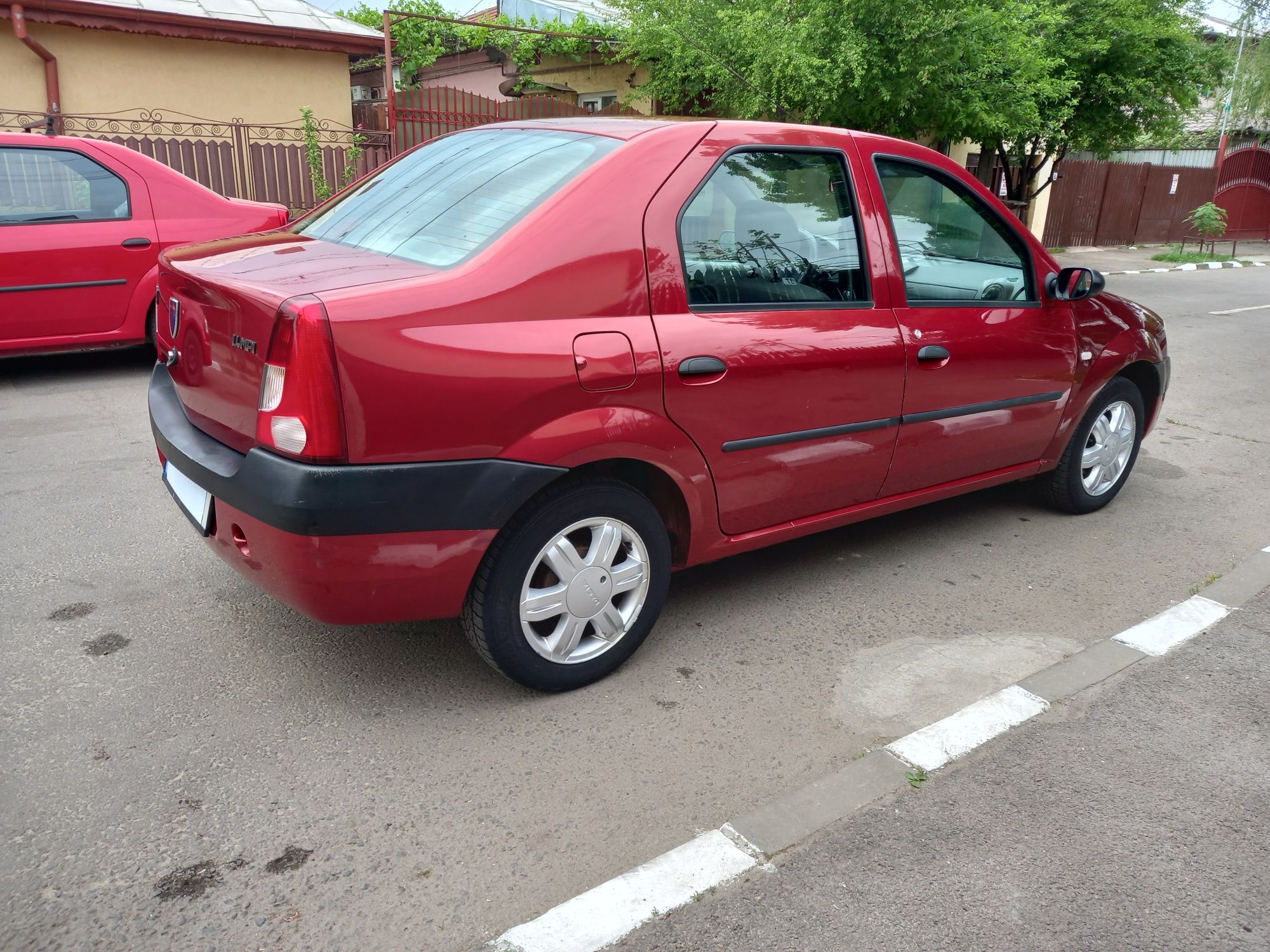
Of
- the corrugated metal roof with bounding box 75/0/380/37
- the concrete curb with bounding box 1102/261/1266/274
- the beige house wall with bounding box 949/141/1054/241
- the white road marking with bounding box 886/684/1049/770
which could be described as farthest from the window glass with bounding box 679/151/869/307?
the beige house wall with bounding box 949/141/1054/241

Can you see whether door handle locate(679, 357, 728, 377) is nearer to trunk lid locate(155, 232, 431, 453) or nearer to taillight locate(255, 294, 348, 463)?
trunk lid locate(155, 232, 431, 453)

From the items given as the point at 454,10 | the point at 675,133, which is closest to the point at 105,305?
the point at 675,133

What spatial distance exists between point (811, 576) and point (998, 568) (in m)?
0.83

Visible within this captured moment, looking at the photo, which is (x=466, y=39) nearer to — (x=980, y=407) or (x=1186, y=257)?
(x=980, y=407)

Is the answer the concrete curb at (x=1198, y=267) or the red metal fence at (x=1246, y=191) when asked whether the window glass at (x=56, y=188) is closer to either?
the concrete curb at (x=1198, y=267)

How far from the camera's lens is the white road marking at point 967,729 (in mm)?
2885

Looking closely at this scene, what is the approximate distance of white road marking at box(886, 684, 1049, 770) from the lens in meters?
2.88

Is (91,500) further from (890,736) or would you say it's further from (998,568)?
(998,568)

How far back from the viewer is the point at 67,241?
21.2 feet

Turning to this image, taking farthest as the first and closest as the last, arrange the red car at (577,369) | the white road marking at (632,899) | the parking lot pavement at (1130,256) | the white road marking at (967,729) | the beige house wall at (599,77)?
the parking lot pavement at (1130,256), the beige house wall at (599,77), the white road marking at (967,729), the red car at (577,369), the white road marking at (632,899)

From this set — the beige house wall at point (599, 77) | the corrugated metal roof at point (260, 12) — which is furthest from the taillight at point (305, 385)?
the beige house wall at point (599, 77)

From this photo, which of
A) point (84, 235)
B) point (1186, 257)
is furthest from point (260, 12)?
point (1186, 257)

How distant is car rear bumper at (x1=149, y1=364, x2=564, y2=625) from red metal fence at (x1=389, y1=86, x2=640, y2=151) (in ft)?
36.2

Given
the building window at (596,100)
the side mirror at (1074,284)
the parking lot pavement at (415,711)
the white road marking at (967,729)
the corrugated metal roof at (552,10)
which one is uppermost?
the corrugated metal roof at (552,10)
